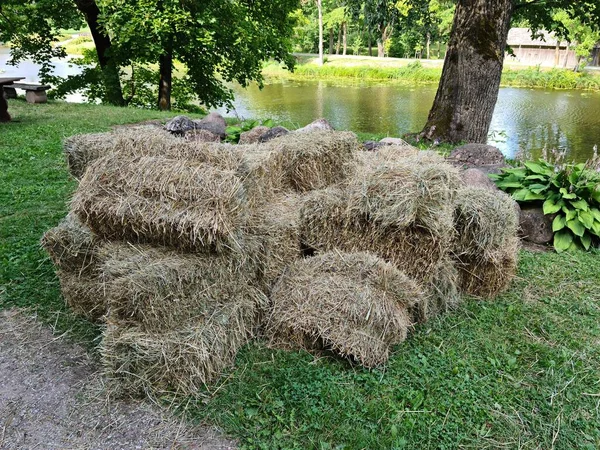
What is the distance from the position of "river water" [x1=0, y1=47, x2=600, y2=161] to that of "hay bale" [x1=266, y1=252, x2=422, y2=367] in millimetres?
8543

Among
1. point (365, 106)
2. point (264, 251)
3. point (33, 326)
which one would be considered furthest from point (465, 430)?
point (365, 106)

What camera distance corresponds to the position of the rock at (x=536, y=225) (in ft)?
17.4

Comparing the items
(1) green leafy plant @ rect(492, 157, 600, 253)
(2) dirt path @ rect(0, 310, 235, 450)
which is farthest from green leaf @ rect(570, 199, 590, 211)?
(2) dirt path @ rect(0, 310, 235, 450)

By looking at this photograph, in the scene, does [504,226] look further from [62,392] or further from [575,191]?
[62,392]

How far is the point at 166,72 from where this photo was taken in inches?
602

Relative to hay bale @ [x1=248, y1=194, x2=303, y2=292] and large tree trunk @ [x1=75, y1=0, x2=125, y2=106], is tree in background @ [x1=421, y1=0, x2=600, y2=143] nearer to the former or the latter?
hay bale @ [x1=248, y1=194, x2=303, y2=292]

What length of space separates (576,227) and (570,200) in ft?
1.03

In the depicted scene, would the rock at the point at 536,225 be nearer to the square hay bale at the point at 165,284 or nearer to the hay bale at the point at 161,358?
the square hay bale at the point at 165,284

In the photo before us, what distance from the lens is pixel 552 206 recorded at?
5.20 metres

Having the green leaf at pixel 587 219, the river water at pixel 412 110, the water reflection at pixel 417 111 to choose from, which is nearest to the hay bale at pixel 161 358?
the green leaf at pixel 587 219

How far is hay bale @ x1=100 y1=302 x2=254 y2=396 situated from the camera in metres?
2.97

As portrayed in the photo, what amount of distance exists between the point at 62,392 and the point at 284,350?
1.48 metres

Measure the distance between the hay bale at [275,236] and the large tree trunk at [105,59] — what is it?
44.1 feet

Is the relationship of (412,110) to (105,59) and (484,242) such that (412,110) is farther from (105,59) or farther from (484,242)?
(484,242)
